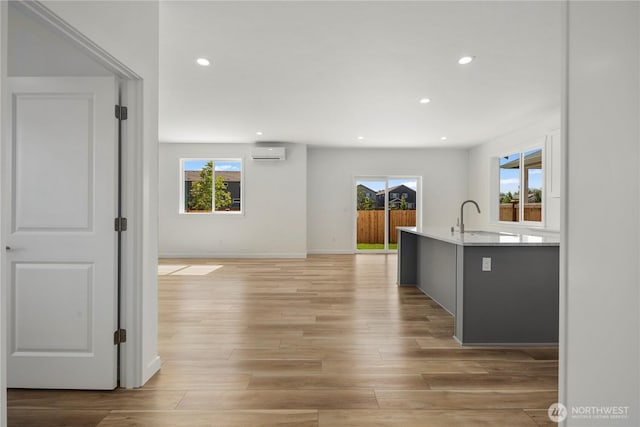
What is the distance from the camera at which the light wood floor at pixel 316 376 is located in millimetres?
1757

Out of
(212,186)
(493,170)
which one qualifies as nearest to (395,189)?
(493,170)

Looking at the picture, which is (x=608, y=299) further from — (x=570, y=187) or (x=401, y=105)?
(x=401, y=105)

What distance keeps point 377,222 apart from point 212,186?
4203 mm

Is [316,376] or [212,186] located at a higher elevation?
[212,186]

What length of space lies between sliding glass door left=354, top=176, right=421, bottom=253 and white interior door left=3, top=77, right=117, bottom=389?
6.86 metres

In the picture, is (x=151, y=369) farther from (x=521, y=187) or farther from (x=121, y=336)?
(x=521, y=187)

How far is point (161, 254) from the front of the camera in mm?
7652

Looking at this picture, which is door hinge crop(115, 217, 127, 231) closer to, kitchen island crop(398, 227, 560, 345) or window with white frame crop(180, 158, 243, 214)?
kitchen island crop(398, 227, 560, 345)

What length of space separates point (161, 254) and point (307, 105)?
17.0 ft

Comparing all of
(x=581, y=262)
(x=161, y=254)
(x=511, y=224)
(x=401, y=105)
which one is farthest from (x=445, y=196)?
(x=581, y=262)

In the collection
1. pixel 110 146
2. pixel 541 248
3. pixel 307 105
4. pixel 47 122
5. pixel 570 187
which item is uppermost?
pixel 307 105

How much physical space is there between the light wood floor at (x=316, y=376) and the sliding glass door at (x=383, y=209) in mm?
4641

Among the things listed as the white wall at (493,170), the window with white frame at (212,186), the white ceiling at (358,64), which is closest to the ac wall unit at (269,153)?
the window with white frame at (212,186)

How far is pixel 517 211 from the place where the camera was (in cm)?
661
